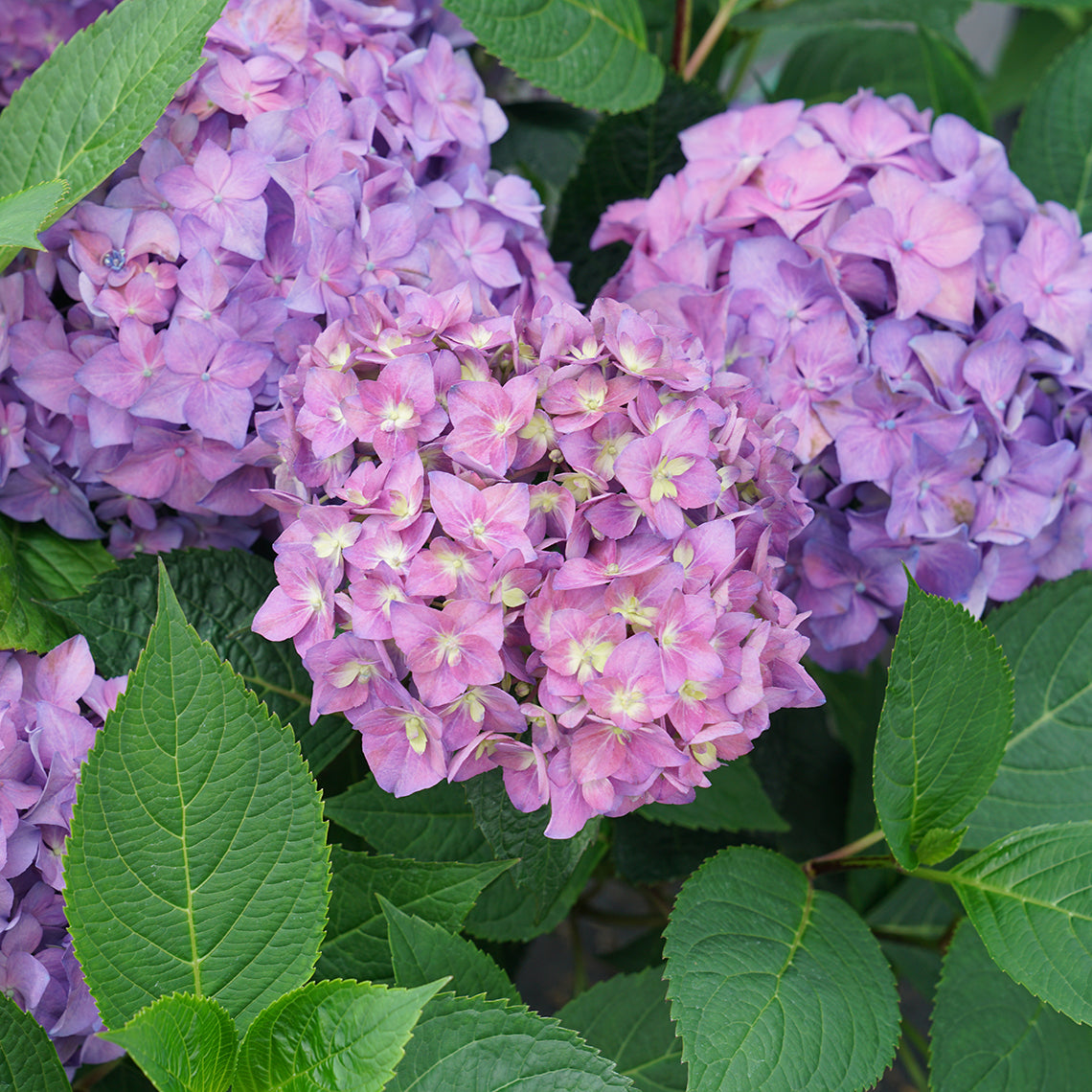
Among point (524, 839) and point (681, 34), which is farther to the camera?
point (681, 34)

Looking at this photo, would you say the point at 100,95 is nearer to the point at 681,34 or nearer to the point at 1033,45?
the point at 681,34

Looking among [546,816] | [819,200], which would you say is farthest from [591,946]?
[819,200]

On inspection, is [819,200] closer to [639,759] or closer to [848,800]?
[639,759]

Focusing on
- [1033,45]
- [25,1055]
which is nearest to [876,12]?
[1033,45]

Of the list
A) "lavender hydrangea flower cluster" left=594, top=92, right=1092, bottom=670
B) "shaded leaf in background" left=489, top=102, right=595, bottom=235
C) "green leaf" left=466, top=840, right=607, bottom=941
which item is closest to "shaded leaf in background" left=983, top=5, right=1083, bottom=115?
"shaded leaf in background" left=489, top=102, right=595, bottom=235

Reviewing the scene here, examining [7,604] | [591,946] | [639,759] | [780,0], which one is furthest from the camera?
[591,946]
